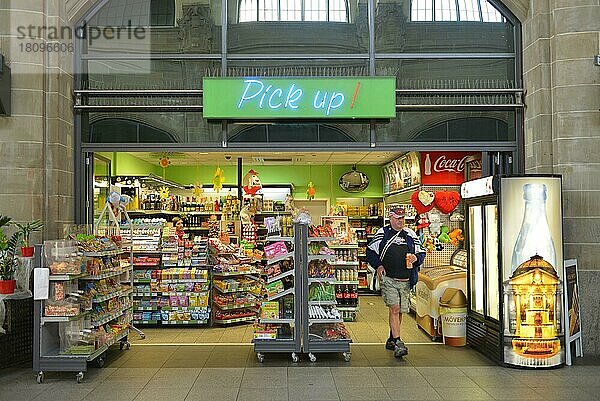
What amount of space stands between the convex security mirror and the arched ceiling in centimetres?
796

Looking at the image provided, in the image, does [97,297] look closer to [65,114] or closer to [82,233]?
[82,233]

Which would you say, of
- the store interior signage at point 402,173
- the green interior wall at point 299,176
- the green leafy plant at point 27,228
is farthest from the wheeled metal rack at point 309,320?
the green interior wall at point 299,176

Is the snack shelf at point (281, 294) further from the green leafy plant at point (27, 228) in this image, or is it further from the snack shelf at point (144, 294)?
the snack shelf at point (144, 294)

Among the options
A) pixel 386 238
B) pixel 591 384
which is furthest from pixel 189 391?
pixel 591 384

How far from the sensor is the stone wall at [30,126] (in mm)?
8742

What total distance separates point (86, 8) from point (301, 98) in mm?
3030

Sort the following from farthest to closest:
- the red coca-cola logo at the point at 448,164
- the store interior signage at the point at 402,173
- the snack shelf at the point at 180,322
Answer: the store interior signage at the point at 402,173 → the red coca-cola logo at the point at 448,164 → the snack shelf at the point at 180,322

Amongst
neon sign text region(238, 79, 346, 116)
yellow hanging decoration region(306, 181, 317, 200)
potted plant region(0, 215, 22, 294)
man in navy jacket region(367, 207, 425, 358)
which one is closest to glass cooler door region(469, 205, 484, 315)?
man in navy jacket region(367, 207, 425, 358)

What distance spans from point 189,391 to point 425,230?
6.46 m

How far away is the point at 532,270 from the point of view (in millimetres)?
7879

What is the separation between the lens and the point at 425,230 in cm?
1253

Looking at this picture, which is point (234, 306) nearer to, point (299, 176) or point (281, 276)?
point (281, 276)

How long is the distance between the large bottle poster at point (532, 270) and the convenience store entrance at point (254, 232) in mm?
1859

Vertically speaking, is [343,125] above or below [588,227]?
above
